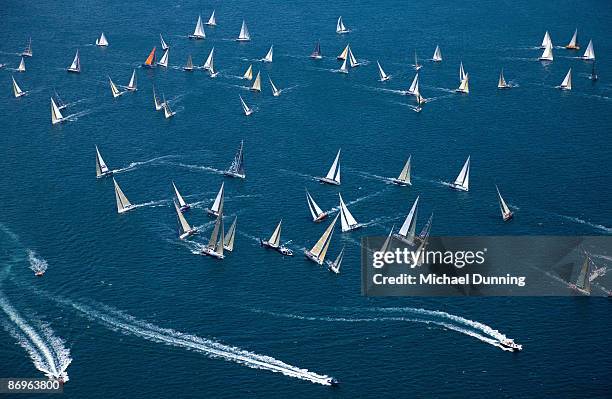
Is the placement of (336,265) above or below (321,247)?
below

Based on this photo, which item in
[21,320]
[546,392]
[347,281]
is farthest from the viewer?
[347,281]

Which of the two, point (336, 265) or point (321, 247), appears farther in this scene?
point (321, 247)

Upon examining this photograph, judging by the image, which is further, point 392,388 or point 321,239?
point 321,239

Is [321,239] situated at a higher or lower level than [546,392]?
higher

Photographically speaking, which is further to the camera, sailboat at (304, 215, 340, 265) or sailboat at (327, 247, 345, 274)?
sailboat at (304, 215, 340, 265)

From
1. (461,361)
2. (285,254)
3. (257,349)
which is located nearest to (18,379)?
(257,349)

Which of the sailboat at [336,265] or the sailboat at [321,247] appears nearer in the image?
the sailboat at [336,265]

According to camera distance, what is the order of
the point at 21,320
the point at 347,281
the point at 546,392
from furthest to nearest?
the point at 347,281, the point at 21,320, the point at 546,392

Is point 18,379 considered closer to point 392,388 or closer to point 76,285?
point 76,285

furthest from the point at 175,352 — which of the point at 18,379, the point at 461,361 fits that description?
the point at 461,361

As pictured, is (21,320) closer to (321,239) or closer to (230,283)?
(230,283)
